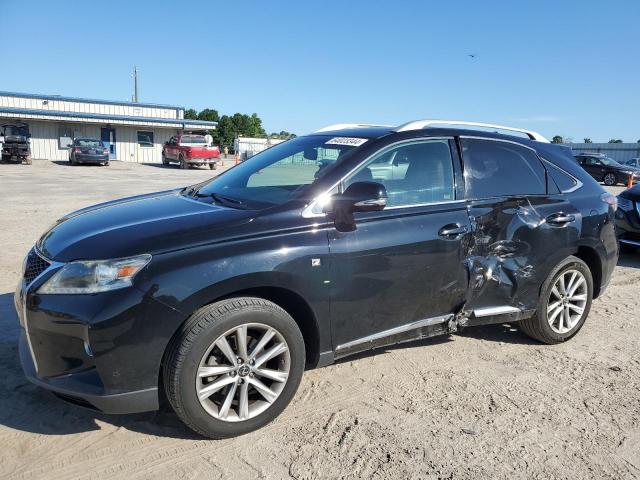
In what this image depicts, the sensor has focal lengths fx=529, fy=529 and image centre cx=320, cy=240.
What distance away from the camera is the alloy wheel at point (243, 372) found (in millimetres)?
2938

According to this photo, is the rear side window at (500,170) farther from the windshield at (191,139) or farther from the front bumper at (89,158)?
the front bumper at (89,158)

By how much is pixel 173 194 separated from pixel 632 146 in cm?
6625

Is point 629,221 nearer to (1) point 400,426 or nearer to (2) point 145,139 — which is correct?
(1) point 400,426

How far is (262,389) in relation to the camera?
3.12 m

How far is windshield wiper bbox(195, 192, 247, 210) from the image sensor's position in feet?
11.4

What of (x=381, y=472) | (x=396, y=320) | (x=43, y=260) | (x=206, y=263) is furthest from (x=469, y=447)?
(x=43, y=260)

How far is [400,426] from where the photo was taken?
323cm

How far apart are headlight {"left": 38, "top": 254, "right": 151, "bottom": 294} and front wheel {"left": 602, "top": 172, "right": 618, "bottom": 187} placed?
1209 inches

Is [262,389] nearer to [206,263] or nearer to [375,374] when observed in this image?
[206,263]

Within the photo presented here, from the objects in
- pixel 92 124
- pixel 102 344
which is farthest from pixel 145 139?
pixel 102 344

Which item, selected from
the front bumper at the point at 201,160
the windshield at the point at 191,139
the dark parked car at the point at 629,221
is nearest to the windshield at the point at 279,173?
the dark parked car at the point at 629,221

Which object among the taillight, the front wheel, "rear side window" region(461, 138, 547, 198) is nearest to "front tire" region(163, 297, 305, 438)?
"rear side window" region(461, 138, 547, 198)

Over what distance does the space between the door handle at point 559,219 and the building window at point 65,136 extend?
38778mm

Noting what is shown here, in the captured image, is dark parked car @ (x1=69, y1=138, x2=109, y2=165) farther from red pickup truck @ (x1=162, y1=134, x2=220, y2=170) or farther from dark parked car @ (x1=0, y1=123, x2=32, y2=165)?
red pickup truck @ (x1=162, y1=134, x2=220, y2=170)
